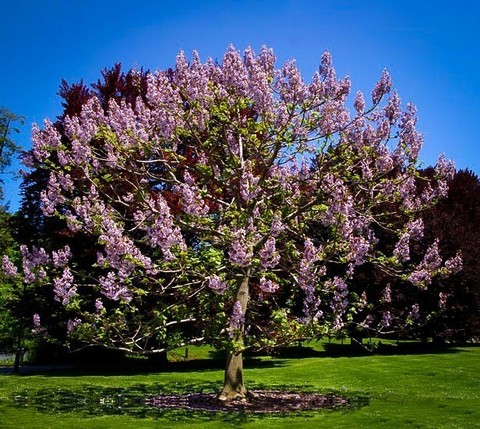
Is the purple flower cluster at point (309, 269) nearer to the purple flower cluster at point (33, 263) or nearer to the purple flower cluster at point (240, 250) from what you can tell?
the purple flower cluster at point (240, 250)

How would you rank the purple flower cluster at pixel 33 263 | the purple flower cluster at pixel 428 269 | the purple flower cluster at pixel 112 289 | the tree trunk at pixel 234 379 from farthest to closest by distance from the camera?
the tree trunk at pixel 234 379 < the purple flower cluster at pixel 428 269 < the purple flower cluster at pixel 33 263 < the purple flower cluster at pixel 112 289

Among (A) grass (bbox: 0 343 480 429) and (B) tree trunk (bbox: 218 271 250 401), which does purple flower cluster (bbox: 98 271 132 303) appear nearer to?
(A) grass (bbox: 0 343 480 429)

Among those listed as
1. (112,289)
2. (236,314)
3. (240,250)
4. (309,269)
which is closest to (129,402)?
(112,289)

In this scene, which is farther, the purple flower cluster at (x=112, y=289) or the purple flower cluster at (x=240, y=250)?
the purple flower cluster at (x=112, y=289)

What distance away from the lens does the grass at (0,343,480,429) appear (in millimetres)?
14250

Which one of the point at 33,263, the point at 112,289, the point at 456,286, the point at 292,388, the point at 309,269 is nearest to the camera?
the point at 112,289

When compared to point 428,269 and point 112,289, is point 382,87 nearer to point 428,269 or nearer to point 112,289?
point 428,269

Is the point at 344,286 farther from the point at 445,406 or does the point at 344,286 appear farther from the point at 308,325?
the point at 445,406

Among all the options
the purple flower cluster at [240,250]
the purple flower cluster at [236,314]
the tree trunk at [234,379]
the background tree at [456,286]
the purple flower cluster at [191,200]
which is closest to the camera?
the purple flower cluster at [240,250]

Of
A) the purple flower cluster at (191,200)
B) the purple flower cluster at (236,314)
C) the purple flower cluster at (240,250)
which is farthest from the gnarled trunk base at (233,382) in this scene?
the purple flower cluster at (191,200)

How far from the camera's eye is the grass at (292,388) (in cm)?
1425

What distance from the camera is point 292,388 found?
873 inches

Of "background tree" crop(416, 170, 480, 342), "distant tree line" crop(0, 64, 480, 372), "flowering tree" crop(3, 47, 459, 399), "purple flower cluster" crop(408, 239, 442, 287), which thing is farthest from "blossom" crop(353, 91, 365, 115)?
"background tree" crop(416, 170, 480, 342)

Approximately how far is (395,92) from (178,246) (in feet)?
26.1
